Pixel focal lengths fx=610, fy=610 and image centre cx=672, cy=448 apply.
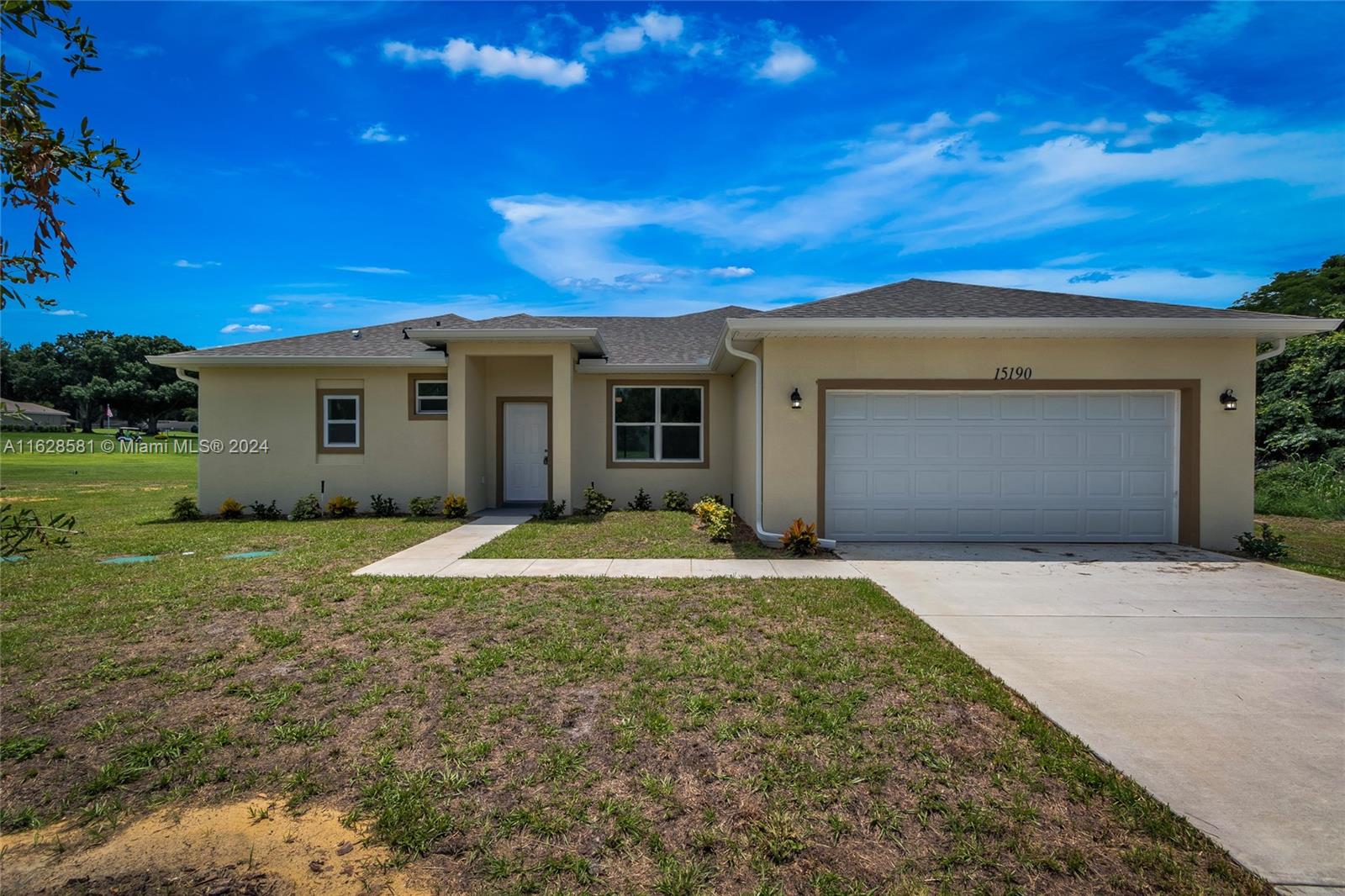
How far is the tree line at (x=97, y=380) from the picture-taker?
53250 millimetres

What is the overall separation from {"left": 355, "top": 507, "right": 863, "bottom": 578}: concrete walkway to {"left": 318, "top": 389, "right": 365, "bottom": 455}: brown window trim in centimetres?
530

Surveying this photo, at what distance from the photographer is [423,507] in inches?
474

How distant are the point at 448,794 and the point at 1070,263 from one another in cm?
1632

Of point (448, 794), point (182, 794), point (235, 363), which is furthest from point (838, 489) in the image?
point (235, 363)

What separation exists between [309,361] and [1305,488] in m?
22.3

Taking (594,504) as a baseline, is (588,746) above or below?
below

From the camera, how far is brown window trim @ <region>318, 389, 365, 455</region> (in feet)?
41.9

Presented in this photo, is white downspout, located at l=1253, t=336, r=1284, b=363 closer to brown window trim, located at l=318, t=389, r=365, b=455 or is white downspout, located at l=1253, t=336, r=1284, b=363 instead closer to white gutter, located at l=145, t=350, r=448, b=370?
white gutter, located at l=145, t=350, r=448, b=370

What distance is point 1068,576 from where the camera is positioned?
7047 millimetres

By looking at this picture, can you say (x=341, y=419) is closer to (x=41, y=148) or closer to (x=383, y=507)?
(x=383, y=507)

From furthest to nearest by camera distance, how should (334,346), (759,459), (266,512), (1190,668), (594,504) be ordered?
1. (334,346)
2. (266,512)
3. (594,504)
4. (759,459)
5. (1190,668)

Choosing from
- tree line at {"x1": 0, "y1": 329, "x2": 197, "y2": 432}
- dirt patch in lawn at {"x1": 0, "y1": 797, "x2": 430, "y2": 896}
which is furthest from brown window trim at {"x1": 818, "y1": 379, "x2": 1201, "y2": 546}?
tree line at {"x1": 0, "y1": 329, "x2": 197, "y2": 432}

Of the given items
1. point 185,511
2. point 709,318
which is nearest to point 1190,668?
point 709,318

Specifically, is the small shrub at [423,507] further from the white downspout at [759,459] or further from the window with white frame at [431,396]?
the white downspout at [759,459]
